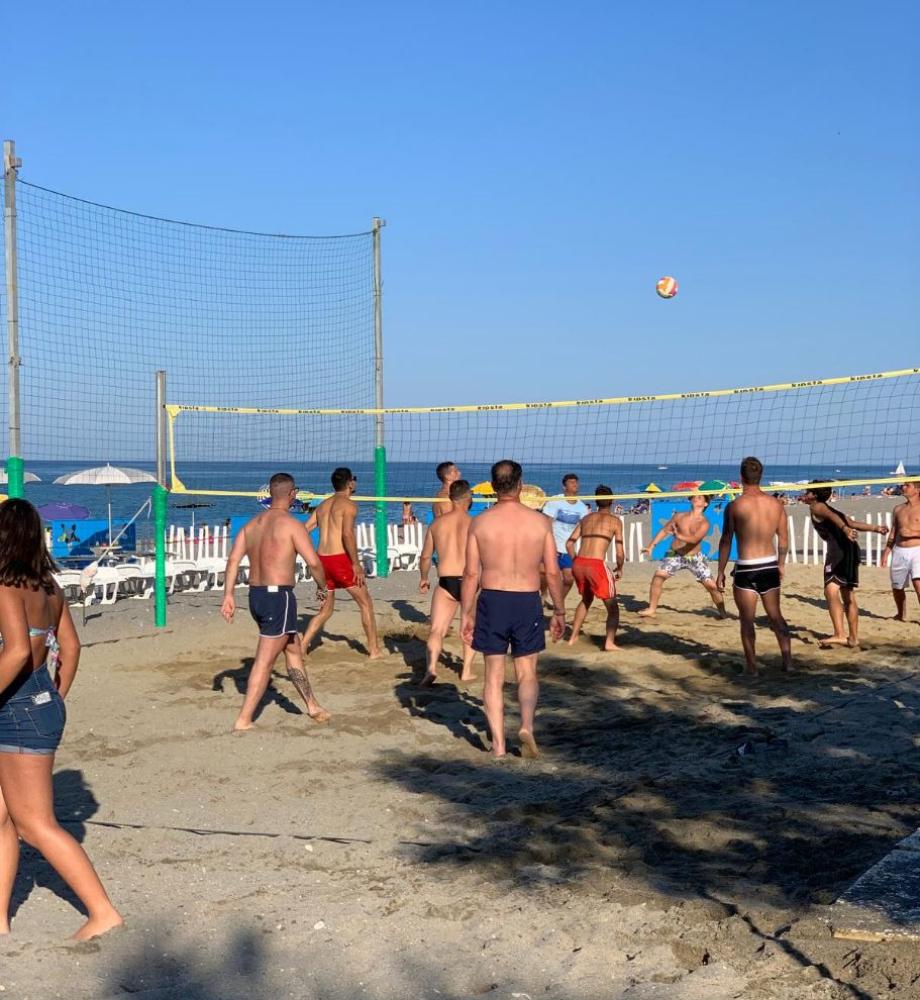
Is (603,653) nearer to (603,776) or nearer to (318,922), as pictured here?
(603,776)

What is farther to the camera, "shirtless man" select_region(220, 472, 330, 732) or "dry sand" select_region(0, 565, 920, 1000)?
"shirtless man" select_region(220, 472, 330, 732)

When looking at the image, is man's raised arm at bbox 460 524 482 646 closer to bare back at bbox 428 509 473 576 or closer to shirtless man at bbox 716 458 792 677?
bare back at bbox 428 509 473 576

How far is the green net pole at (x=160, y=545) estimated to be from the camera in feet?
33.5

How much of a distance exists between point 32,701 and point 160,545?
678cm

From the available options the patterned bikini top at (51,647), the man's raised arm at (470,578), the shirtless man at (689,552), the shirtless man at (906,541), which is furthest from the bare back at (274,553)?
the shirtless man at (906,541)

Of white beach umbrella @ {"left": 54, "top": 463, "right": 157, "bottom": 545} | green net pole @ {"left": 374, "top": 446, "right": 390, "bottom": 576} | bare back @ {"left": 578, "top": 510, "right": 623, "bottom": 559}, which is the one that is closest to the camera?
bare back @ {"left": 578, "top": 510, "right": 623, "bottom": 559}

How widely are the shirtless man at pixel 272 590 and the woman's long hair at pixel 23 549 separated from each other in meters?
3.00

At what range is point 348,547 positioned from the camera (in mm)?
9055

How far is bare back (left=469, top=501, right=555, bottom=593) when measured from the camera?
6.34 meters

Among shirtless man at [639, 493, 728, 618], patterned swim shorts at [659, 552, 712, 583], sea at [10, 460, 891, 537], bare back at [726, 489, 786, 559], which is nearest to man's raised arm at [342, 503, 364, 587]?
bare back at [726, 489, 786, 559]

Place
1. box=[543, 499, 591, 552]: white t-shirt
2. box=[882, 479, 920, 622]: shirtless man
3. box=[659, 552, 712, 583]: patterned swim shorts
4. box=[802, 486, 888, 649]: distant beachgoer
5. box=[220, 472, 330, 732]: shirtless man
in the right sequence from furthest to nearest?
box=[543, 499, 591, 552]: white t-shirt < box=[659, 552, 712, 583]: patterned swim shorts < box=[882, 479, 920, 622]: shirtless man < box=[802, 486, 888, 649]: distant beachgoer < box=[220, 472, 330, 732]: shirtless man

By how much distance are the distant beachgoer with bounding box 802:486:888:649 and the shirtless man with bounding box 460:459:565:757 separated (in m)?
3.77

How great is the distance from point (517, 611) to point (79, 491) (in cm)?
5416

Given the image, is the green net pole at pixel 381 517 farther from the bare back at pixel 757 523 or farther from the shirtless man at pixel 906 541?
the bare back at pixel 757 523
